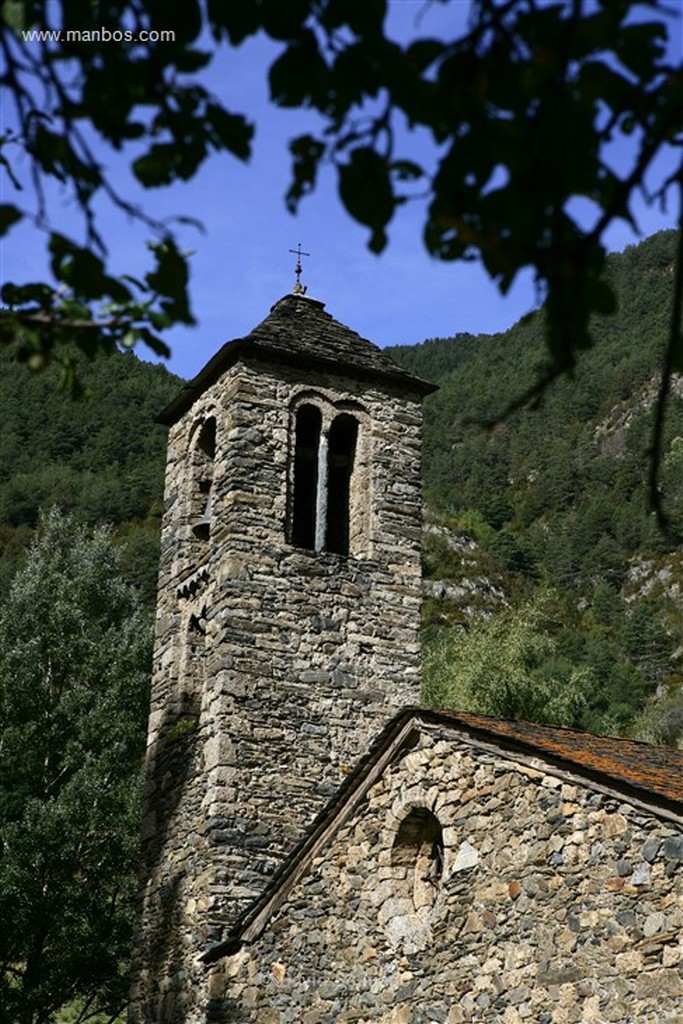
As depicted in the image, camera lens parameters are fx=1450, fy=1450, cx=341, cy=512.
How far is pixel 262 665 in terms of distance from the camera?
40.8 feet

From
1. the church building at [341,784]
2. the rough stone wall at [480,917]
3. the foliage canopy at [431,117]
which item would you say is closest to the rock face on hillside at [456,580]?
the church building at [341,784]

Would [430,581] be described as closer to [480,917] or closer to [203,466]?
[203,466]

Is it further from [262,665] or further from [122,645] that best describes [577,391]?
[262,665]

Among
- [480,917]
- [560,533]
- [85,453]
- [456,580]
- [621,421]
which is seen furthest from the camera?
[621,421]

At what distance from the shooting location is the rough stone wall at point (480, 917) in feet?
25.4

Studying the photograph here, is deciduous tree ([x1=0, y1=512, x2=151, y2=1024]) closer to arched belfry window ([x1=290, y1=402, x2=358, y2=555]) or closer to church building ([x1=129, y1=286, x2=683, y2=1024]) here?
church building ([x1=129, y1=286, x2=683, y2=1024])

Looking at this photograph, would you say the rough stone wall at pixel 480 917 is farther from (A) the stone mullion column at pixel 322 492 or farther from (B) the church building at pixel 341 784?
(A) the stone mullion column at pixel 322 492

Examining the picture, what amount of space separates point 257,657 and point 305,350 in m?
3.15

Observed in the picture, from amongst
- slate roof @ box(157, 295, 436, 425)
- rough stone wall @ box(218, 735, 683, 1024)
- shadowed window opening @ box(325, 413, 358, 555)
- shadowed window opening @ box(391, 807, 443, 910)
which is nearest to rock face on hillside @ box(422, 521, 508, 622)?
slate roof @ box(157, 295, 436, 425)

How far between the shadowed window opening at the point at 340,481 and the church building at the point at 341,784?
0.03m

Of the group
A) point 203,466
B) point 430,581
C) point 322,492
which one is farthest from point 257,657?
point 430,581

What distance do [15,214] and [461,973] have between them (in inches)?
276

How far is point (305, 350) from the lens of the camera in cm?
1384

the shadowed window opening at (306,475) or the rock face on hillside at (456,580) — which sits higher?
the rock face on hillside at (456,580)
